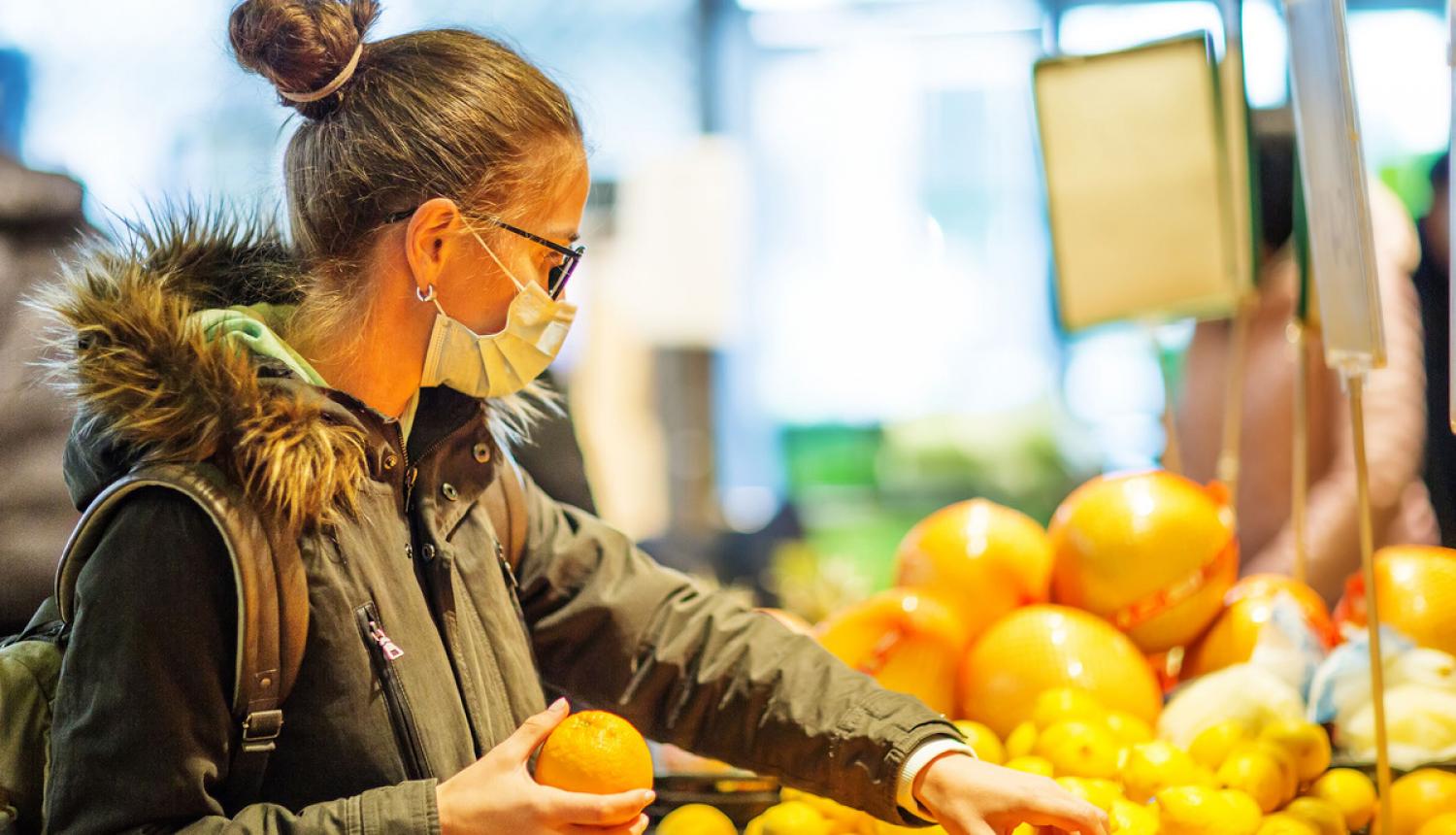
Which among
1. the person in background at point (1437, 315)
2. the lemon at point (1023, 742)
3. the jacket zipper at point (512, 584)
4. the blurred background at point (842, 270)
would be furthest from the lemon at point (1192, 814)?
the blurred background at point (842, 270)

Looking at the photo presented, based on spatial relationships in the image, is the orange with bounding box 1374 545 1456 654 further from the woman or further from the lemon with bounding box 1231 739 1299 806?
the woman

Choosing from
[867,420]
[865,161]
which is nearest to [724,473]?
[867,420]

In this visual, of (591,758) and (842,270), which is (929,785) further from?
(842,270)

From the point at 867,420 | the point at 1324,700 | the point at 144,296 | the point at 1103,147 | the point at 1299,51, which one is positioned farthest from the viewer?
the point at 867,420

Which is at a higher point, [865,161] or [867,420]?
[865,161]

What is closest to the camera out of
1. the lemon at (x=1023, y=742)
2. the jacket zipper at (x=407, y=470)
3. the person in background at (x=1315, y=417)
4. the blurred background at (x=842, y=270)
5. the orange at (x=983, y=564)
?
the jacket zipper at (x=407, y=470)

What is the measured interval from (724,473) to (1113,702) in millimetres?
4626

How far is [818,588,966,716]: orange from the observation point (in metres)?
1.58

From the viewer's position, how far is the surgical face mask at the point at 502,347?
1.22 meters

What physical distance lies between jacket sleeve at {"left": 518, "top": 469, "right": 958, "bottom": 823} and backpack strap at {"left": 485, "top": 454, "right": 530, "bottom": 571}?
0.07ft

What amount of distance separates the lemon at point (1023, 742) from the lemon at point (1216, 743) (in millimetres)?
169

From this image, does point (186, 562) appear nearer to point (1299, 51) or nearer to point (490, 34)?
point (490, 34)

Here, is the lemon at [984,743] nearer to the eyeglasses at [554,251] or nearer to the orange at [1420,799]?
the orange at [1420,799]

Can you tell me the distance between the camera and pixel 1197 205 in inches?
76.1
